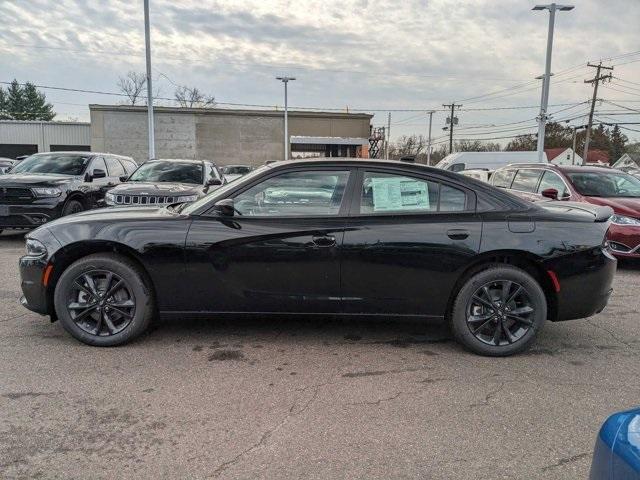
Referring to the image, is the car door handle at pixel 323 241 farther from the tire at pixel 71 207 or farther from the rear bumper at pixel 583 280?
the tire at pixel 71 207

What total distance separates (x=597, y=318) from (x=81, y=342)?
16.6ft

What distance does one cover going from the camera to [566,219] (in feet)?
13.5

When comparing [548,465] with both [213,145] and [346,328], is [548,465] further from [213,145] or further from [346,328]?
[213,145]

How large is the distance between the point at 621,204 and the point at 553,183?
4.46ft

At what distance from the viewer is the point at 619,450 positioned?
1.46 m

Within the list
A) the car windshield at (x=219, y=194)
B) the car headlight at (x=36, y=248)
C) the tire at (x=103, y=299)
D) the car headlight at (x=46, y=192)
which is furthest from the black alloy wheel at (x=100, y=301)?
the car headlight at (x=46, y=192)

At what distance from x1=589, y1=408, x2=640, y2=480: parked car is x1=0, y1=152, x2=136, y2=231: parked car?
909cm

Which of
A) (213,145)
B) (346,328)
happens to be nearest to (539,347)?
(346,328)

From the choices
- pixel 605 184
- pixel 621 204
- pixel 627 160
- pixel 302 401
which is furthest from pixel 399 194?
pixel 627 160

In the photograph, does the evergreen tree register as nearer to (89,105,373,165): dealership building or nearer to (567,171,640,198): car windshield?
(89,105,373,165): dealership building

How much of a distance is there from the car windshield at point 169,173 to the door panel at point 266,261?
6501 mm

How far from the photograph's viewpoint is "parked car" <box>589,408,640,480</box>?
139cm

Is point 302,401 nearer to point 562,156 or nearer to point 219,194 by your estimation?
point 219,194

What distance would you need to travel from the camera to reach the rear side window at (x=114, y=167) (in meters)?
11.2
